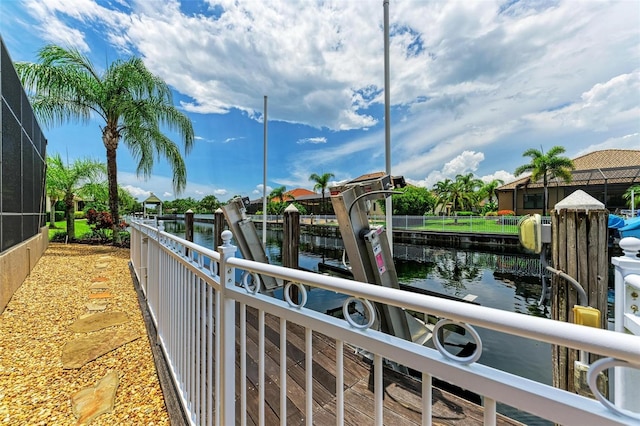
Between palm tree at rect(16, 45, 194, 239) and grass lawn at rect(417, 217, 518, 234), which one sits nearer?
palm tree at rect(16, 45, 194, 239)

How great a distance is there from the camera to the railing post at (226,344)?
1.28 metres

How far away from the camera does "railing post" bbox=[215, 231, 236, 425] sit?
4.20 ft

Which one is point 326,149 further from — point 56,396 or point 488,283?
point 56,396

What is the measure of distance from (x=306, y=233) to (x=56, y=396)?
19473 millimetres

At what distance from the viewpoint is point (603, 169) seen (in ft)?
58.0

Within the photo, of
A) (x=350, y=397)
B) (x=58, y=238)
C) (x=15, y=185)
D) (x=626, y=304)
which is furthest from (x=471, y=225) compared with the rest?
(x=58, y=238)

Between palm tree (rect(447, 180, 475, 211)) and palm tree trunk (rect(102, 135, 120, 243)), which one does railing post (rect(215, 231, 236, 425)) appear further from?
palm tree (rect(447, 180, 475, 211))

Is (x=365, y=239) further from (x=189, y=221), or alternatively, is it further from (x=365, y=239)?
(x=189, y=221)

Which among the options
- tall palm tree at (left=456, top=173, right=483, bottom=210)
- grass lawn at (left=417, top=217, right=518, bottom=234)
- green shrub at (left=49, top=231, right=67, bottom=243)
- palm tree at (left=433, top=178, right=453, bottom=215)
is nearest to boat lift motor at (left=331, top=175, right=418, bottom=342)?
green shrub at (left=49, top=231, right=67, bottom=243)

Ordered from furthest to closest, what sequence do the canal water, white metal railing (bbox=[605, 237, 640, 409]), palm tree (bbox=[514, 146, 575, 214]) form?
palm tree (bbox=[514, 146, 575, 214]), the canal water, white metal railing (bbox=[605, 237, 640, 409])

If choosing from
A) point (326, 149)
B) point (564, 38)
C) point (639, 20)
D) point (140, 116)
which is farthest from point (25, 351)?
point (326, 149)

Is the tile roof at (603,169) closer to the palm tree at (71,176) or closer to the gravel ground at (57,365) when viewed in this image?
the gravel ground at (57,365)

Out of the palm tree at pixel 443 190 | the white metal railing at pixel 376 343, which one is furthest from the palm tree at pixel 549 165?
the white metal railing at pixel 376 343

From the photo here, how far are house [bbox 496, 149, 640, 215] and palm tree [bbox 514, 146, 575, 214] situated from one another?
1933 millimetres
